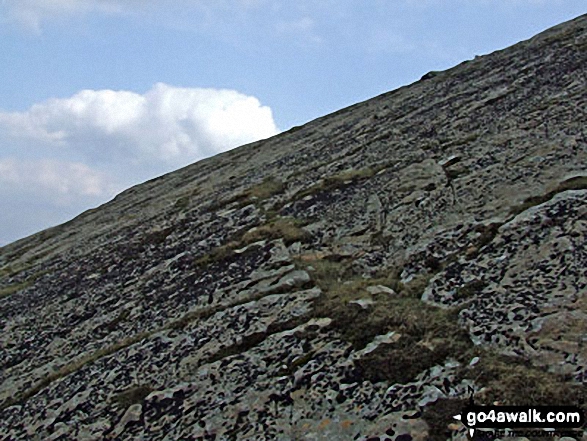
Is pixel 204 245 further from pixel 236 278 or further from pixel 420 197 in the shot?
pixel 420 197

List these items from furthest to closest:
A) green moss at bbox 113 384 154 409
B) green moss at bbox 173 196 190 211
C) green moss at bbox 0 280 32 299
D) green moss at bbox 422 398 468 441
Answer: green moss at bbox 173 196 190 211 < green moss at bbox 0 280 32 299 < green moss at bbox 113 384 154 409 < green moss at bbox 422 398 468 441

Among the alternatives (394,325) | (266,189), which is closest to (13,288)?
(266,189)

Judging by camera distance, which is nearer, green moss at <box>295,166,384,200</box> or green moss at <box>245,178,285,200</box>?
green moss at <box>295,166,384,200</box>

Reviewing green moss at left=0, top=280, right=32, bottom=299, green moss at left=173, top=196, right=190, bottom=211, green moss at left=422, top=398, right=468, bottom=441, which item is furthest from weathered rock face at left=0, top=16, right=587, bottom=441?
green moss at left=173, top=196, right=190, bottom=211

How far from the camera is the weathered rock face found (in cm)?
1063

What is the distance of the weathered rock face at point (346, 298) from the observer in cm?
1063

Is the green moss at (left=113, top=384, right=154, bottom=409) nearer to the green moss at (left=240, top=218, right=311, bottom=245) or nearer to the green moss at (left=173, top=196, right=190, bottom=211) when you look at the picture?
the green moss at (left=240, top=218, right=311, bottom=245)

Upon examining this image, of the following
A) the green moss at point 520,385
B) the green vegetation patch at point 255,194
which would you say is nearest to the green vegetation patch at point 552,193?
the green moss at point 520,385

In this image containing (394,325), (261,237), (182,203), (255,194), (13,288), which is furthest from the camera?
(182,203)

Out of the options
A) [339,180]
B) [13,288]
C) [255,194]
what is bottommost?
[13,288]

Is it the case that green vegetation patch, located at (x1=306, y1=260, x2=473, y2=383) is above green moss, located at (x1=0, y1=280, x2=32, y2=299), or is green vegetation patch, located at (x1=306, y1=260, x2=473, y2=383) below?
below

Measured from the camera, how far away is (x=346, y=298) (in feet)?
47.5

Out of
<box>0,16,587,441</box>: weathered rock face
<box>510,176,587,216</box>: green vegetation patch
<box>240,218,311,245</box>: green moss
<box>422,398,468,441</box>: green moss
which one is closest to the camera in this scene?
<box>422,398,468,441</box>: green moss

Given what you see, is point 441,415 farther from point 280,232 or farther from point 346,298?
point 280,232
